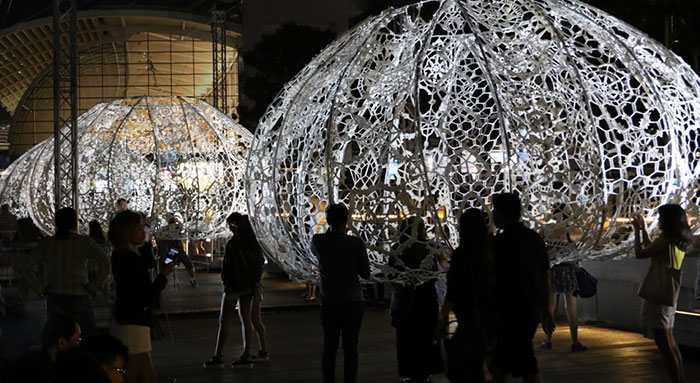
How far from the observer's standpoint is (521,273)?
21.5 feet

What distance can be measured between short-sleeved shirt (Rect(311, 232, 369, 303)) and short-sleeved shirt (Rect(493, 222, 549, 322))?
1.44m

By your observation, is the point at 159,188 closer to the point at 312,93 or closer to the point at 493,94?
the point at 312,93

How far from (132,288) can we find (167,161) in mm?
11247

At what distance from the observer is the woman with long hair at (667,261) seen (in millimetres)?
7766

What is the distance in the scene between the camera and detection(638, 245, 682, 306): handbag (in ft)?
25.5

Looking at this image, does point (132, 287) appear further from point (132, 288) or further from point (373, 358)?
point (373, 358)

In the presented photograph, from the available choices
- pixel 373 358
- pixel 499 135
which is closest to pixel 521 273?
pixel 499 135

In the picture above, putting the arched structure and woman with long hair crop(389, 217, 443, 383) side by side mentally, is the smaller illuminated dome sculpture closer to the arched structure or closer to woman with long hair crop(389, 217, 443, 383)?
woman with long hair crop(389, 217, 443, 383)

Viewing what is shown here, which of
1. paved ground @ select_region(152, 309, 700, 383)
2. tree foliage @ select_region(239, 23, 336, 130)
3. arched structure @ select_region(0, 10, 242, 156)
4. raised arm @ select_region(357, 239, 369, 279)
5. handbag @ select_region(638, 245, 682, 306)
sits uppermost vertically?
arched structure @ select_region(0, 10, 242, 156)

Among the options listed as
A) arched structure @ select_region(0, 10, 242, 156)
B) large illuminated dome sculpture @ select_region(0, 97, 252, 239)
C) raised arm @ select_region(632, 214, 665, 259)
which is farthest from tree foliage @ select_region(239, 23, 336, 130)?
raised arm @ select_region(632, 214, 665, 259)

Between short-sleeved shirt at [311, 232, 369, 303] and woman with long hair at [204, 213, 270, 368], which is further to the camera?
woman with long hair at [204, 213, 270, 368]

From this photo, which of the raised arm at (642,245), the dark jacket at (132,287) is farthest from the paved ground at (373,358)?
the dark jacket at (132,287)

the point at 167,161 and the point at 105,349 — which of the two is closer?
the point at 105,349

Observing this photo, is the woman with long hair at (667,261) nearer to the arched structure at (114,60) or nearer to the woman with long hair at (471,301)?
the woman with long hair at (471,301)
